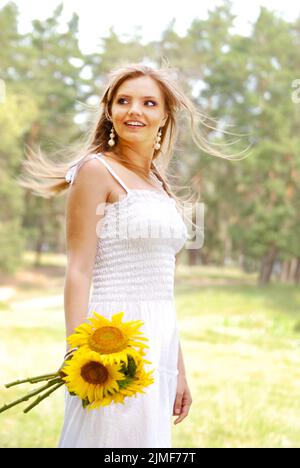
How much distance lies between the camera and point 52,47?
5629mm

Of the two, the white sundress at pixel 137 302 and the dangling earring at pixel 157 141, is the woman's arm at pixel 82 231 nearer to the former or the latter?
the white sundress at pixel 137 302

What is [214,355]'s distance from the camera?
509 centimetres

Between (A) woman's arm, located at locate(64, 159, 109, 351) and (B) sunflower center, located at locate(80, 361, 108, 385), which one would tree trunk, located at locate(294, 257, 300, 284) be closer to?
(A) woman's arm, located at locate(64, 159, 109, 351)

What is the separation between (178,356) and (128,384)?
1.07 ft

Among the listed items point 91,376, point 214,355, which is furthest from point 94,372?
point 214,355

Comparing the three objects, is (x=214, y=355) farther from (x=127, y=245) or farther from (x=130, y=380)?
(x=130, y=380)

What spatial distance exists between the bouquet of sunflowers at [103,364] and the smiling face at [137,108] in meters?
0.38

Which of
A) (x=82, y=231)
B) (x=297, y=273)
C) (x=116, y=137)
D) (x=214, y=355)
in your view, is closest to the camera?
(x=82, y=231)

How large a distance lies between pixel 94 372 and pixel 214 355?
4.30 metres

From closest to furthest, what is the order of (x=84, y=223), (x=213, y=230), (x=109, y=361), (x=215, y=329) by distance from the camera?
(x=109, y=361) → (x=84, y=223) → (x=215, y=329) → (x=213, y=230)

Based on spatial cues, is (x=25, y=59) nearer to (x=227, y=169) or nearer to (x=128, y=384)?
(x=227, y=169)

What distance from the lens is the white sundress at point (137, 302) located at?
1045 millimetres
